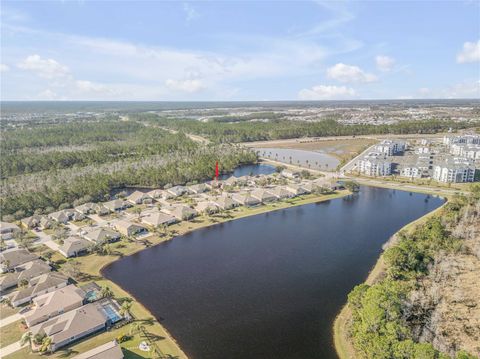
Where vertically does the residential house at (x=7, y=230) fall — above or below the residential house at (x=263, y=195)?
below

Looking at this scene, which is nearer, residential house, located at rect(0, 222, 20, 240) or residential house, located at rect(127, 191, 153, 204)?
residential house, located at rect(0, 222, 20, 240)

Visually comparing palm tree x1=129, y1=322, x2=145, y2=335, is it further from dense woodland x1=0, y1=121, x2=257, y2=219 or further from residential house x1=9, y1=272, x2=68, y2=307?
dense woodland x1=0, y1=121, x2=257, y2=219

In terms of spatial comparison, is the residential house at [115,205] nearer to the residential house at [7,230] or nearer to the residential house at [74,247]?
the residential house at [7,230]

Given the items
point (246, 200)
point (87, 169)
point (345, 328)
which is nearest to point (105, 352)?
point (345, 328)

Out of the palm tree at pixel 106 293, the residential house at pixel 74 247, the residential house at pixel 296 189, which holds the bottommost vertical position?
the palm tree at pixel 106 293

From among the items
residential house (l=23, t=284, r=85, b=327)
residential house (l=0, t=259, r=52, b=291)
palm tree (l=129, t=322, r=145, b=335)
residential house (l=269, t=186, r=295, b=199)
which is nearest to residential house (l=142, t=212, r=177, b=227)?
residential house (l=0, t=259, r=52, b=291)

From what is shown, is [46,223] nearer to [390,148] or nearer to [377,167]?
[377,167]

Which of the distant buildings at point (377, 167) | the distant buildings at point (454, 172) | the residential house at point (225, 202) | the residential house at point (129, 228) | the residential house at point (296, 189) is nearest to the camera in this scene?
the residential house at point (129, 228)

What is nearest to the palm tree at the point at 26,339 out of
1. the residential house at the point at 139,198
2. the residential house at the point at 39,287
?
the residential house at the point at 39,287
